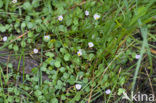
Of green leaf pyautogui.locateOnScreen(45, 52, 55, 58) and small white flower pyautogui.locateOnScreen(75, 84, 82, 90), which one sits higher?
green leaf pyautogui.locateOnScreen(45, 52, 55, 58)

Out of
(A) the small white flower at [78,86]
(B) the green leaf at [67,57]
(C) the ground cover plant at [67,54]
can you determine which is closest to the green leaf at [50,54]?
(C) the ground cover plant at [67,54]

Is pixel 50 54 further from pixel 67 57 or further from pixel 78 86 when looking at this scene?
pixel 78 86

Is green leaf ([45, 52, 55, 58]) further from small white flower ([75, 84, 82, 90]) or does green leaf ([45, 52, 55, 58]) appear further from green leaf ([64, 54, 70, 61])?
small white flower ([75, 84, 82, 90])

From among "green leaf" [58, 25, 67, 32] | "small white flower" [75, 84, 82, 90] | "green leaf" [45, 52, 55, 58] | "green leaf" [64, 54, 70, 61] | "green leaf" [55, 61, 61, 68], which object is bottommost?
"small white flower" [75, 84, 82, 90]

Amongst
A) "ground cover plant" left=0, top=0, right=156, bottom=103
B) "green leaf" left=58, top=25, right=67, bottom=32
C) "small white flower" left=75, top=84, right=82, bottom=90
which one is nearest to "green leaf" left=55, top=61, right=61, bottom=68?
"ground cover plant" left=0, top=0, right=156, bottom=103

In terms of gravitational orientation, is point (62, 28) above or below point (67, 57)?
above

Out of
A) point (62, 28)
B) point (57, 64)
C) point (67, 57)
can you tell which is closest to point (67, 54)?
point (67, 57)

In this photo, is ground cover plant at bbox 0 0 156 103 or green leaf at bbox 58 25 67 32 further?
green leaf at bbox 58 25 67 32

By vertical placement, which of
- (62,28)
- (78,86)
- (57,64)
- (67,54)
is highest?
(62,28)

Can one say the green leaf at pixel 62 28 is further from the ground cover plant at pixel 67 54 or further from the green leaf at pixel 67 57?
the green leaf at pixel 67 57
